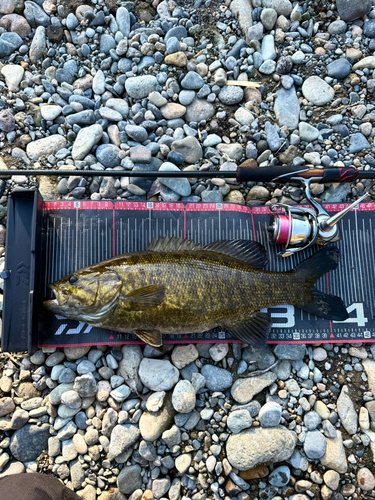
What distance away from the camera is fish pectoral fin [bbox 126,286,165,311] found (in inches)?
129

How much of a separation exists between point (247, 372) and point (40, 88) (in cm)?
426

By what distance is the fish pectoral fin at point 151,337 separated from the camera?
11.1ft

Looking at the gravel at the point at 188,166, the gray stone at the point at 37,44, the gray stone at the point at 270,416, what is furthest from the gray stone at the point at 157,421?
the gray stone at the point at 37,44

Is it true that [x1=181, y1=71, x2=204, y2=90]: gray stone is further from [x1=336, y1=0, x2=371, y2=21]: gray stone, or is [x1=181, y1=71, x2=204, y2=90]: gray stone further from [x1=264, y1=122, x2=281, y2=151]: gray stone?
[x1=336, y1=0, x2=371, y2=21]: gray stone

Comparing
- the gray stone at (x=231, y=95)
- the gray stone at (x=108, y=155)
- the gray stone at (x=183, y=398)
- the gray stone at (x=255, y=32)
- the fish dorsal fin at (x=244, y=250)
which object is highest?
the gray stone at (x=255, y=32)

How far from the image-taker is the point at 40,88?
4129mm

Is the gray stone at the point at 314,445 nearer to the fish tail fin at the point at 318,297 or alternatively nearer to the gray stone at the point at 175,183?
the fish tail fin at the point at 318,297

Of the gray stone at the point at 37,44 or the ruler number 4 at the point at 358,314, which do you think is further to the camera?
the gray stone at the point at 37,44

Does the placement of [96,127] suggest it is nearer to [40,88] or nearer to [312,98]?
[40,88]

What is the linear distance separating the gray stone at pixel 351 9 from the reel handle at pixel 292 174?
2351 millimetres

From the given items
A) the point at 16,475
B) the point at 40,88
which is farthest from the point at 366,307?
the point at 40,88

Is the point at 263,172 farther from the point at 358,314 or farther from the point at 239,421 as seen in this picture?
the point at 239,421

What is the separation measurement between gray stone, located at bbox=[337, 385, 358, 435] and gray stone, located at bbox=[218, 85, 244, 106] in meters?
3.76

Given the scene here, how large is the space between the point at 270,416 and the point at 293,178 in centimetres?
→ 261
